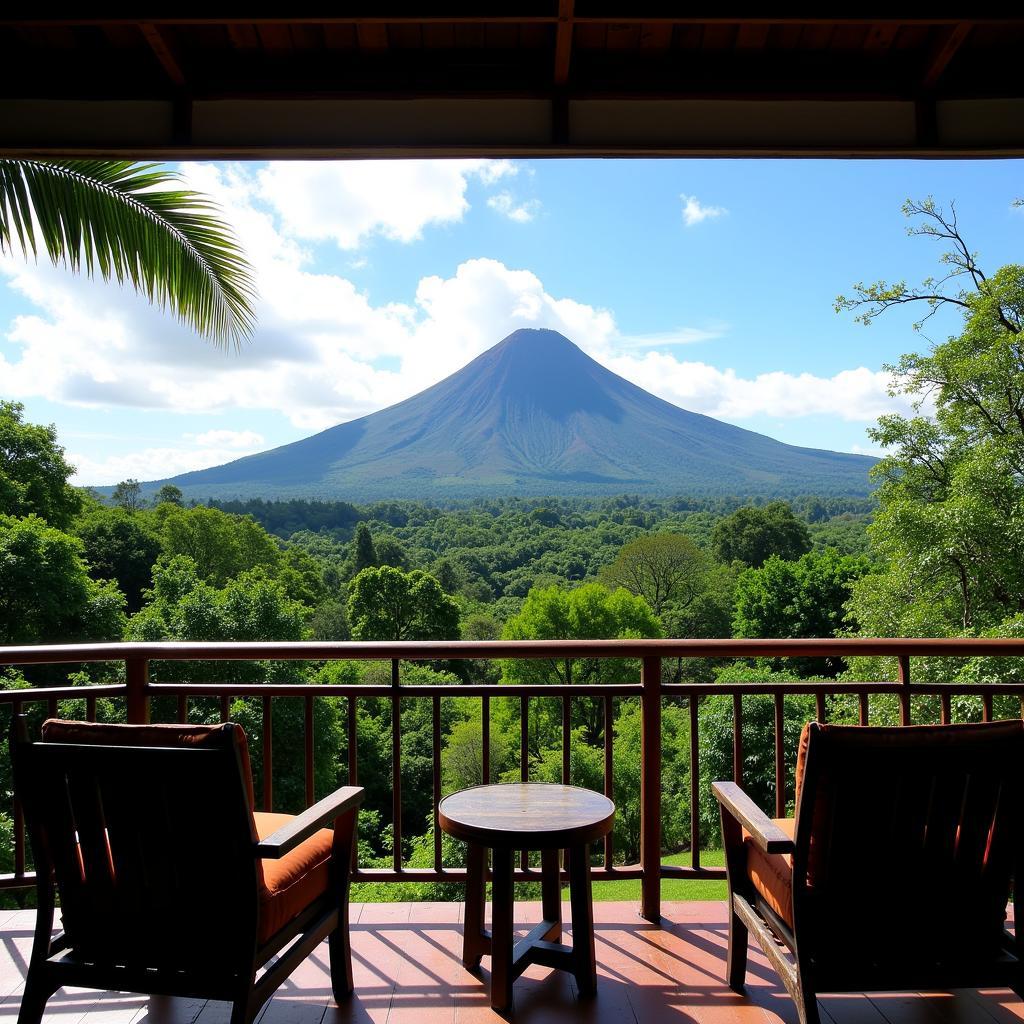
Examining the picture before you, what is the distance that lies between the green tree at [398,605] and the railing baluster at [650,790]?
1197 inches

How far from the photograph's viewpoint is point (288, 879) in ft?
6.95

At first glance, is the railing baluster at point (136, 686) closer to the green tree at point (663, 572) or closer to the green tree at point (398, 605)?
the green tree at point (398, 605)

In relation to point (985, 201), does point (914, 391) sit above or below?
below

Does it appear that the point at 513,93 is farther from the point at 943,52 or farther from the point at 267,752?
the point at 267,752

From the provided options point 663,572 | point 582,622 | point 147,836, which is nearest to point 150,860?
point 147,836

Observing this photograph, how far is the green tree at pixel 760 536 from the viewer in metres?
42.7

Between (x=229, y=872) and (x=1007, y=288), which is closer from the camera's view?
(x=229, y=872)

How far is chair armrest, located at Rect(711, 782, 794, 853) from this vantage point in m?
1.96

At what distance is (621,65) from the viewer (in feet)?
9.86

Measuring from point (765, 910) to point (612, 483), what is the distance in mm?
97538

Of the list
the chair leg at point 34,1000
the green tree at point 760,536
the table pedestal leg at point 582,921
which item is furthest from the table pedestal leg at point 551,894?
the green tree at point 760,536

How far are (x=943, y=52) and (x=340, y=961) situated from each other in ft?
12.0

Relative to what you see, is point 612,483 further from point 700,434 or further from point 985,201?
point 985,201

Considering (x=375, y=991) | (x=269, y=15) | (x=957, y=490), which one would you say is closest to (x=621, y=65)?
(x=269, y=15)
